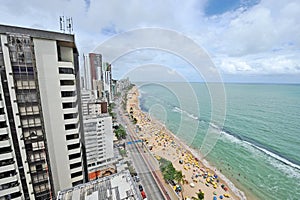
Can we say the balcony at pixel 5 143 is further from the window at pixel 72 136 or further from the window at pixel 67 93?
the window at pixel 67 93

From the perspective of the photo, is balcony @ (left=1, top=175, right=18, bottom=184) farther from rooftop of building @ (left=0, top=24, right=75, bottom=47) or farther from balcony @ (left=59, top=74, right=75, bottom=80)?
rooftop of building @ (left=0, top=24, right=75, bottom=47)

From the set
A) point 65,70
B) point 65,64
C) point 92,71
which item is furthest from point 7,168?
point 92,71

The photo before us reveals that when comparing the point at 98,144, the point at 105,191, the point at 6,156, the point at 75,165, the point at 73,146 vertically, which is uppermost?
the point at 6,156

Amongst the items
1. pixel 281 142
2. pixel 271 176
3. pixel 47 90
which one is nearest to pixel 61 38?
pixel 47 90

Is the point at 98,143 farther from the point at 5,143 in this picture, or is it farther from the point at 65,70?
the point at 65,70

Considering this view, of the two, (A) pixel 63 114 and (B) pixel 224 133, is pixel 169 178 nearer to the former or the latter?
(A) pixel 63 114

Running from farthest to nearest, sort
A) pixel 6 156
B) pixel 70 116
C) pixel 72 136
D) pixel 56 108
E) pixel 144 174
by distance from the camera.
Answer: pixel 144 174 → pixel 72 136 → pixel 70 116 → pixel 56 108 → pixel 6 156
